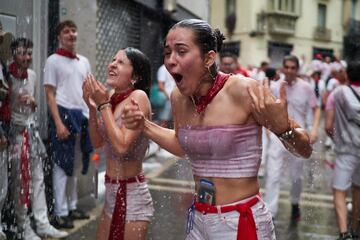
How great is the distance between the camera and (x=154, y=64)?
11016 millimetres

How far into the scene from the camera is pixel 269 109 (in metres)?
2.25

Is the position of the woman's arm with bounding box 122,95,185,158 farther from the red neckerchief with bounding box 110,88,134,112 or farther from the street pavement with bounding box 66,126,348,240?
the street pavement with bounding box 66,126,348,240

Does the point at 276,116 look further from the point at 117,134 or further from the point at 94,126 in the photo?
the point at 94,126

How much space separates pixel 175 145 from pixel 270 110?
742 millimetres

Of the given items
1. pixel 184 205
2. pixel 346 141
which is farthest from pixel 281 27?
pixel 346 141

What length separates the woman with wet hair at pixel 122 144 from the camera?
3111 millimetres

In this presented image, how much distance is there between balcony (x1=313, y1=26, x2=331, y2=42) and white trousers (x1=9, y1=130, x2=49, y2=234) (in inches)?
1074

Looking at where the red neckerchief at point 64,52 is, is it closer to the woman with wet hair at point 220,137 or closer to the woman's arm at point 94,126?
the woman's arm at point 94,126

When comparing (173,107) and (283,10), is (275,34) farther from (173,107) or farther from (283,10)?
(173,107)

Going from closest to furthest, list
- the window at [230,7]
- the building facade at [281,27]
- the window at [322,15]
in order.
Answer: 1. the window at [322,15]
2. the window at [230,7]
3. the building facade at [281,27]

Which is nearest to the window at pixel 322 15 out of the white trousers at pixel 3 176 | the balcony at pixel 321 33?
the balcony at pixel 321 33

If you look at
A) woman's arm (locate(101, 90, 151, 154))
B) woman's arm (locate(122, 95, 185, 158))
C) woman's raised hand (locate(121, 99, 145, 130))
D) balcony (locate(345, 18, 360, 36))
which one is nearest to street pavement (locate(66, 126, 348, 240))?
woman's arm (locate(101, 90, 151, 154))

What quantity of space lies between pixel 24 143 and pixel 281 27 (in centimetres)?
2840

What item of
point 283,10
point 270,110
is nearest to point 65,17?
point 270,110
